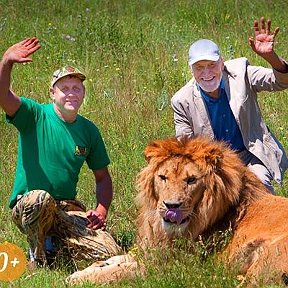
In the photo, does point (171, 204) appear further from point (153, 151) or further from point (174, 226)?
point (153, 151)

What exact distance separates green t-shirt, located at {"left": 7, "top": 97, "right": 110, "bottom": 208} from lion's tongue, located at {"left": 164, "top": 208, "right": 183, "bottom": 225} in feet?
3.49

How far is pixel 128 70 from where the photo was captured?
1058 cm

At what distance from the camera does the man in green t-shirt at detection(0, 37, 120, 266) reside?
6336 mm

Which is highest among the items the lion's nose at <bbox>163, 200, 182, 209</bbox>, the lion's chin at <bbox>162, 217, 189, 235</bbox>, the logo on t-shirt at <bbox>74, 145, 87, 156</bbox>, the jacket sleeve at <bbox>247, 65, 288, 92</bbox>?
the jacket sleeve at <bbox>247, 65, 288, 92</bbox>

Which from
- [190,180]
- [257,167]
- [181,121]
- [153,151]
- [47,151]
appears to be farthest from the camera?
[181,121]

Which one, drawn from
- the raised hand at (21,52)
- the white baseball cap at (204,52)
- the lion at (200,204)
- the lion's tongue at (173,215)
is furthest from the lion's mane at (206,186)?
the raised hand at (21,52)

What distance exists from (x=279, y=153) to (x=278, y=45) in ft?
15.5

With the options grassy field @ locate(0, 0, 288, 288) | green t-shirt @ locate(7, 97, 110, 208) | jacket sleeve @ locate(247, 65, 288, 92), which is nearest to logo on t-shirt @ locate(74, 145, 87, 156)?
green t-shirt @ locate(7, 97, 110, 208)

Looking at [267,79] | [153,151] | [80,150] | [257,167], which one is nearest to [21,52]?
[80,150]

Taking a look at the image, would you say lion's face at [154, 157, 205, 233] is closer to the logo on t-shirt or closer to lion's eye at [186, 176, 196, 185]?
lion's eye at [186, 176, 196, 185]

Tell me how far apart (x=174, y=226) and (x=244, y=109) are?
1.29 meters

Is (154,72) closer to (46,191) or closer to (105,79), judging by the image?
(105,79)

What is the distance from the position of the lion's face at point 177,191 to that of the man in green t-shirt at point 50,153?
0.87 meters

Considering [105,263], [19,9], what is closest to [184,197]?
[105,263]
